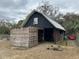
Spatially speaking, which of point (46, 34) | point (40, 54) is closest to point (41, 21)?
point (46, 34)

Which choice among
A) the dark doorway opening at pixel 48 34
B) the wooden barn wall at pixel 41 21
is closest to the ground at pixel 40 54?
the wooden barn wall at pixel 41 21

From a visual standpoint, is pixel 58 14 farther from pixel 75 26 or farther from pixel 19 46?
pixel 19 46

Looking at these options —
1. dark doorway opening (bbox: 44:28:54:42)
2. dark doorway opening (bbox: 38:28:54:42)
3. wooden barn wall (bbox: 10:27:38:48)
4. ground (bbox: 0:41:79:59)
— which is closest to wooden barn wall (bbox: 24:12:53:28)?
dark doorway opening (bbox: 38:28:54:42)

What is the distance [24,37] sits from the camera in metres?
24.8

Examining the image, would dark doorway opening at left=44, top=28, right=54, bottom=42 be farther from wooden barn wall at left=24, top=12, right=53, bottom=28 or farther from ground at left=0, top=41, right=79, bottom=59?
ground at left=0, top=41, right=79, bottom=59

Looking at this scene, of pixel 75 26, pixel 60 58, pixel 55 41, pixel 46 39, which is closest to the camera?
pixel 60 58

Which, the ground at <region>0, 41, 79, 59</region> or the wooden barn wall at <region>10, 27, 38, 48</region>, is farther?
the wooden barn wall at <region>10, 27, 38, 48</region>

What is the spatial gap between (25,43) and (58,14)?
117 feet

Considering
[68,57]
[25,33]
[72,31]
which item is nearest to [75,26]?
[72,31]

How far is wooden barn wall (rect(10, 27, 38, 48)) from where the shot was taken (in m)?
24.5

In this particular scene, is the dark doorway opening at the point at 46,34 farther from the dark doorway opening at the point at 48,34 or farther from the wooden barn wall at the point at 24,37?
the wooden barn wall at the point at 24,37

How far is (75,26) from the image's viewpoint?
132ft

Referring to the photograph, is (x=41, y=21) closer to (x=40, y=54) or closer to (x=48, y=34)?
(x=48, y=34)

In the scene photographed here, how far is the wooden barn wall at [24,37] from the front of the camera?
966 inches
